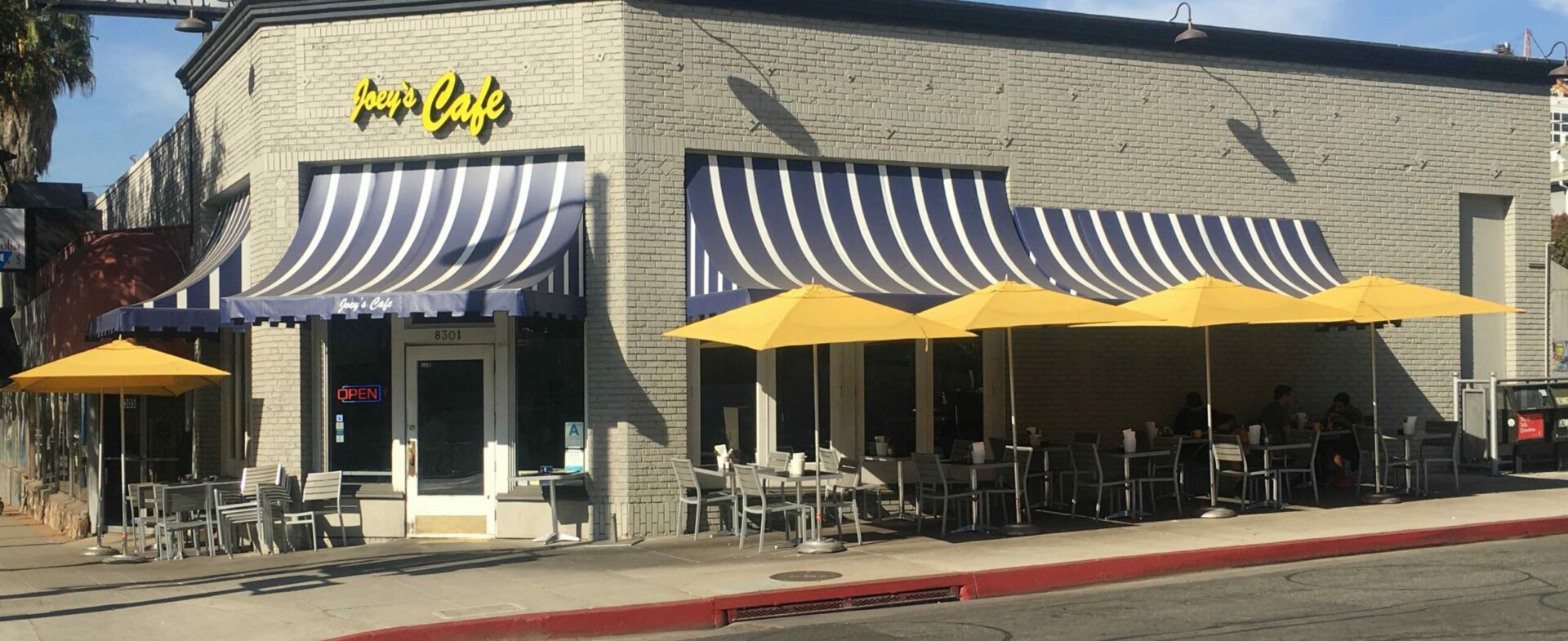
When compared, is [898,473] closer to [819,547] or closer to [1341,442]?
[819,547]

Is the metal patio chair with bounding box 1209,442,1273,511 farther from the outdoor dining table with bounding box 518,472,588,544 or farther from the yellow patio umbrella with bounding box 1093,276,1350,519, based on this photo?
the outdoor dining table with bounding box 518,472,588,544

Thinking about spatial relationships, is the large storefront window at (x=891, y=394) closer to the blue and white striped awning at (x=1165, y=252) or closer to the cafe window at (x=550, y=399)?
the blue and white striped awning at (x=1165, y=252)

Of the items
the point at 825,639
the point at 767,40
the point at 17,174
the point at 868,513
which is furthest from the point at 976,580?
the point at 17,174

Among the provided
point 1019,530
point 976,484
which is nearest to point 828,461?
point 976,484

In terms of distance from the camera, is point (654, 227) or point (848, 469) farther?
point (654, 227)

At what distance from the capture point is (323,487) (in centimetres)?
1595

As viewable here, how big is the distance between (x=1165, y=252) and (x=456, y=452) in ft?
29.9

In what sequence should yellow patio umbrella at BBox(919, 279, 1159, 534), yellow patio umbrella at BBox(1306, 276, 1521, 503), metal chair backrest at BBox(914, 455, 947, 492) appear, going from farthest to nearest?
yellow patio umbrella at BBox(1306, 276, 1521, 503) → metal chair backrest at BBox(914, 455, 947, 492) → yellow patio umbrella at BBox(919, 279, 1159, 534)

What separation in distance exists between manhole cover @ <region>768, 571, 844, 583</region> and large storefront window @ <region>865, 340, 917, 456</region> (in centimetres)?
463

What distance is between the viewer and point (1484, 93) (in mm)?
20984

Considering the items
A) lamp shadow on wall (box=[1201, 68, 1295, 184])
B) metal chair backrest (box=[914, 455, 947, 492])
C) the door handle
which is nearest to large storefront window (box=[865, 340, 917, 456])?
metal chair backrest (box=[914, 455, 947, 492])

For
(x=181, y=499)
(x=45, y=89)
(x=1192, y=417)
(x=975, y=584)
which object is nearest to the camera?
(x=975, y=584)

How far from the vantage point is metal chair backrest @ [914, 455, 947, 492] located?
1495 cm

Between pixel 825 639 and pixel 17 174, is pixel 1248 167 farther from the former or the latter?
pixel 17 174
